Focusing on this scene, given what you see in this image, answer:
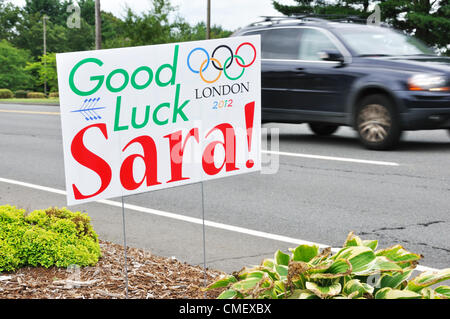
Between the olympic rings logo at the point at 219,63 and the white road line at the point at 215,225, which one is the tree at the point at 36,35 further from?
the olympic rings logo at the point at 219,63

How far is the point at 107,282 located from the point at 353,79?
297 inches

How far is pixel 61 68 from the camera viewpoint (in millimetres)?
3258

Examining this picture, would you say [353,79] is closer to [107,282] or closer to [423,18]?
[107,282]

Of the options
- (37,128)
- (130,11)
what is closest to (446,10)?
(130,11)

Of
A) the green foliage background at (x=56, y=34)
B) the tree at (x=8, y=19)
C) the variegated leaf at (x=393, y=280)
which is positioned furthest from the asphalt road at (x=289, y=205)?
the tree at (x=8, y=19)

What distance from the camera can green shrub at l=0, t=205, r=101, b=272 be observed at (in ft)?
13.4

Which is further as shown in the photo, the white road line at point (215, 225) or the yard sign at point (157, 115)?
the white road line at point (215, 225)

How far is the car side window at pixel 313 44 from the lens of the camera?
36.9 feet

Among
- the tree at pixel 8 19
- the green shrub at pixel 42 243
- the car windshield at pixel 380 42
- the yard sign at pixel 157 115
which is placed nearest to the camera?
the yard sign at pixel 157 115

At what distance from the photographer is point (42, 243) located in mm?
4102

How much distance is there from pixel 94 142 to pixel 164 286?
105cm

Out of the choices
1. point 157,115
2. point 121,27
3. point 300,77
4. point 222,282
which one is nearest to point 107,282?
point 222,282

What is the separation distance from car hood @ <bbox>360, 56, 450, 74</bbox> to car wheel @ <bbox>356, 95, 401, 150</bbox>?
1.76ft

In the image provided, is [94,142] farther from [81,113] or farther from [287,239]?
[287,239]
